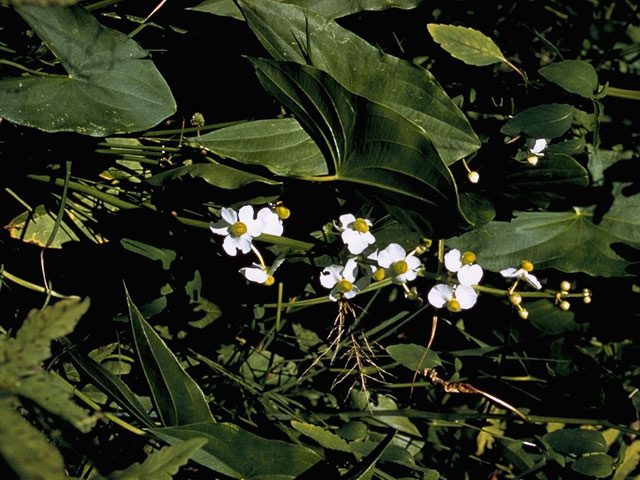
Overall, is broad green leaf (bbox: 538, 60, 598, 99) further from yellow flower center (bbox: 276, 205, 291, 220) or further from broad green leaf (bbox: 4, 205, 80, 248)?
broad green leaf (bbox: 4, 205, 80, 248)

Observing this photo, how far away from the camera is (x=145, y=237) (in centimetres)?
102

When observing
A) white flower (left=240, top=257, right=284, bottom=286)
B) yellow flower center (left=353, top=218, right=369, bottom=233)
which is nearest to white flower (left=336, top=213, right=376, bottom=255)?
yellow flower center (left=353, top=218, right=369, bottom=233)

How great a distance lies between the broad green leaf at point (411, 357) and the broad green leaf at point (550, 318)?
29 cm

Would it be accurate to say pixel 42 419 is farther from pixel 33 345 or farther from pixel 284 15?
pixel 284 15

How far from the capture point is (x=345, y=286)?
890 mm

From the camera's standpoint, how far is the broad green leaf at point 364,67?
891mm

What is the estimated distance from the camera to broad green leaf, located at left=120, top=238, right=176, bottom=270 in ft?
3.24

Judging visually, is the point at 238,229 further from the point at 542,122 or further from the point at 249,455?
the point at 542,122

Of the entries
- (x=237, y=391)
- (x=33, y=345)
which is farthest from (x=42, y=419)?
(x=237, y=391)

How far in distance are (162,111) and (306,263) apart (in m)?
0.37

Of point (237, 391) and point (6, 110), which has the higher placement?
point (6, 110)

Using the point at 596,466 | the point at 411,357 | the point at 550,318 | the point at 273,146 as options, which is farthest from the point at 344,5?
the point at 596,466

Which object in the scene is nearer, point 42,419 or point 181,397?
point 42,419

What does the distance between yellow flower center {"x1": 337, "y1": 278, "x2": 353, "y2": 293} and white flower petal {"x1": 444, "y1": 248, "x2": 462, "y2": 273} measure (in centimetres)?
16
